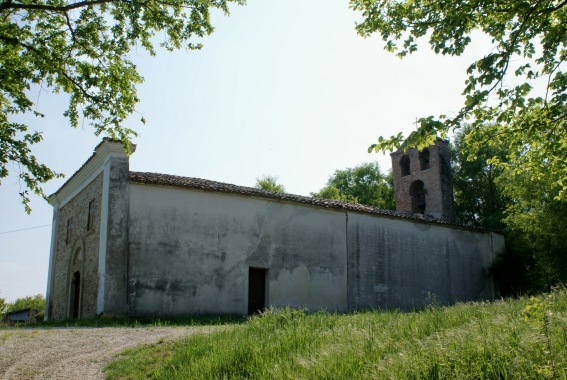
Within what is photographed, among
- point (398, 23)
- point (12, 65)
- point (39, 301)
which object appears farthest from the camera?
point (39, 301)

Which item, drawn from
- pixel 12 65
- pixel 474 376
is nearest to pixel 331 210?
pixel 12 65

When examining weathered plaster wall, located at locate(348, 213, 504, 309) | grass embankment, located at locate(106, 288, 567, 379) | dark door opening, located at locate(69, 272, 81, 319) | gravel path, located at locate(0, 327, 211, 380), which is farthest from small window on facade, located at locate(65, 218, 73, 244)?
grass embankment, located at locate(106, 288, 567, 379)

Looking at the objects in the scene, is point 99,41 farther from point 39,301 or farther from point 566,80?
point 39,301

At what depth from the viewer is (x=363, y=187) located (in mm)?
45812

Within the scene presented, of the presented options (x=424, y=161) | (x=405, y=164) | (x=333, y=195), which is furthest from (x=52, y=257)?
(x=333, y=195)

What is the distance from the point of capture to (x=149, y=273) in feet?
51.8

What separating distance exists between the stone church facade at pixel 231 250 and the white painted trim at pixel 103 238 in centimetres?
5

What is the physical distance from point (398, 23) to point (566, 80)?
3136 millimetres

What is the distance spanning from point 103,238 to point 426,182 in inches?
603

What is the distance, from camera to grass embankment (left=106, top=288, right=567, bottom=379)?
4676 mm

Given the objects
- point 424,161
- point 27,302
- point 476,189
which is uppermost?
point 476,189

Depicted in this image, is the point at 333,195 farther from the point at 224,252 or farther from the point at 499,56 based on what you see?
→ the point at 499,56

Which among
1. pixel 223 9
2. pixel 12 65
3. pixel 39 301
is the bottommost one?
pixel 39 301

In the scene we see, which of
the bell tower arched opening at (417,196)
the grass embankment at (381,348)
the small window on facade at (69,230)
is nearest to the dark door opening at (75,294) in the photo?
the small window on facade at (69,230)
